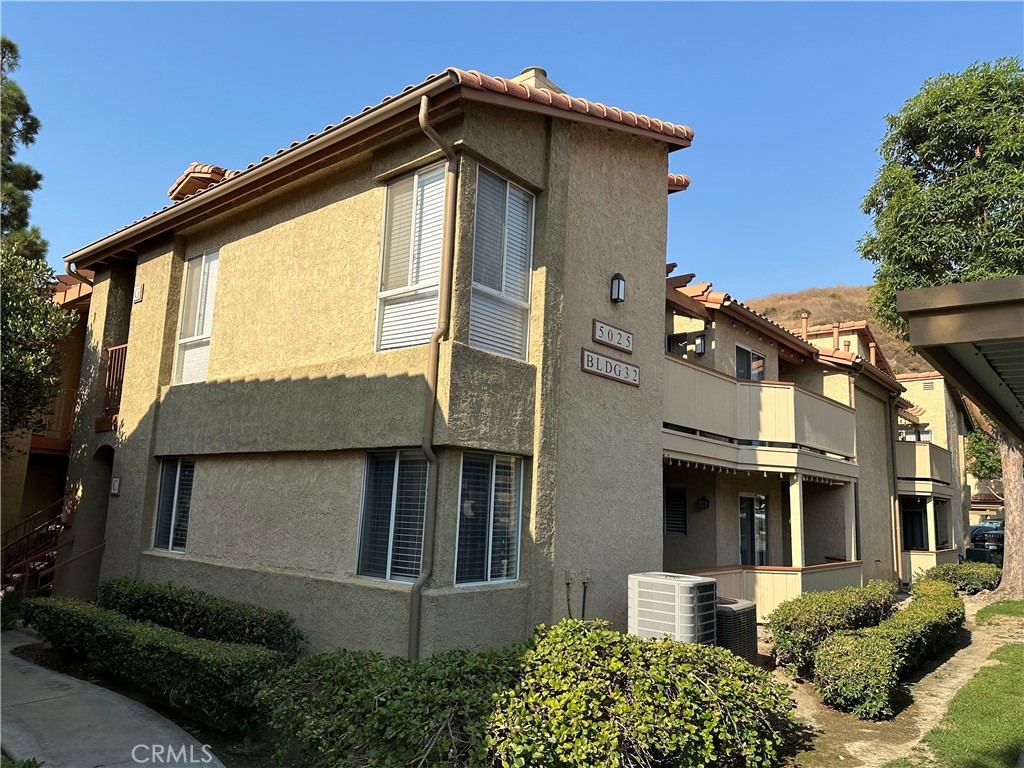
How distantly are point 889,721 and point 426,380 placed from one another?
665cm

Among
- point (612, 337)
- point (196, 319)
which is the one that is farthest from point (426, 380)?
point (196, 319)

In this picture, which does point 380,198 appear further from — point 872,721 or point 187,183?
point 872,721

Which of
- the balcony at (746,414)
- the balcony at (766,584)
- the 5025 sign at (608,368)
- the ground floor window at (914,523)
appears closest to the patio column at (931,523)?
the ground floor window at (914,523)

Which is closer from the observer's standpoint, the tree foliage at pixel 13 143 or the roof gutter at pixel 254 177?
the roof gutter at pixel 254 177

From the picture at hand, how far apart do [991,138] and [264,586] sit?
740 inches

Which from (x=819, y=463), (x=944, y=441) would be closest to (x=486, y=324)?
(x=819, y=463)

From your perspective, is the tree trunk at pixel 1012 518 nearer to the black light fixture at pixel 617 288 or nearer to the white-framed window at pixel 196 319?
the black light fixture at pixel 617 288

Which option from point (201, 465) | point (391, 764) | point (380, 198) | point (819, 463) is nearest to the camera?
point (391, 764)

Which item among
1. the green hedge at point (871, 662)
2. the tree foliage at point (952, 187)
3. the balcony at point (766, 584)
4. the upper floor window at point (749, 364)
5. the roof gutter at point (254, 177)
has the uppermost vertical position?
the tree foliage at point (952, 187)

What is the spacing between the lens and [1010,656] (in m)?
11.5

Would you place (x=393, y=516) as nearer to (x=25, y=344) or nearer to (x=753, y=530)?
(x=25, y=344)

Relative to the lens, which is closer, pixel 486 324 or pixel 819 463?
pixel 486 324

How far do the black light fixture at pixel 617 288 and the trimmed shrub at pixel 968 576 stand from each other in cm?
1521

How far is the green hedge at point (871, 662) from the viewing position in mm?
8312
